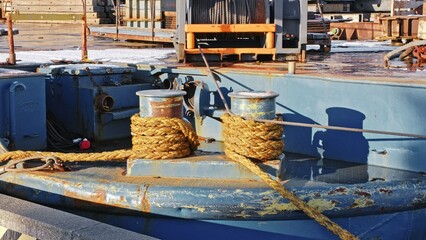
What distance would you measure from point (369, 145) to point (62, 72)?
10.6 ft

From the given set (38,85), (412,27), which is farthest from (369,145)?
(412,27)

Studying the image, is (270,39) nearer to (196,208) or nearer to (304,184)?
(304,184)

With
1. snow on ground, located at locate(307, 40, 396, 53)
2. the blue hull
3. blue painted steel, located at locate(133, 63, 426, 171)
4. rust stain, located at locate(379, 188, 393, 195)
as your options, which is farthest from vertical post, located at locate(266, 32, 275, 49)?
rust stain, located at locate(379, 188, 393, 195)

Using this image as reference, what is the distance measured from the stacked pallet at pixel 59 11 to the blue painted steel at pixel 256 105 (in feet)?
64.8

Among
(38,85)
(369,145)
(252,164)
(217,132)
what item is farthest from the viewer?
(217,132)

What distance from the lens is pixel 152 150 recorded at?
4.88 metres

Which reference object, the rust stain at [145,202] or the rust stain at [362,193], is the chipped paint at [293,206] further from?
the rust stain at [145,202]

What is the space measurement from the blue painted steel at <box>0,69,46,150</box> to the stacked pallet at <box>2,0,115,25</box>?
18493 mm

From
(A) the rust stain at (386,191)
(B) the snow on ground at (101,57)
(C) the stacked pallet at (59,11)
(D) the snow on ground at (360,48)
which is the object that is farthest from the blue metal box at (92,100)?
(C) the stacked pallet at (59,11)

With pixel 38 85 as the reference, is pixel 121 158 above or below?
below

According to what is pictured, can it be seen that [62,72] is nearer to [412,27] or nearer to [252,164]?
[252,164]

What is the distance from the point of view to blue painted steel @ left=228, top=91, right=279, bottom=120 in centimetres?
479

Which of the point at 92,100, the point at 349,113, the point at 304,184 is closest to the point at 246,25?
the point at 92,100

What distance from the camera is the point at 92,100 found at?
6.26 metres
